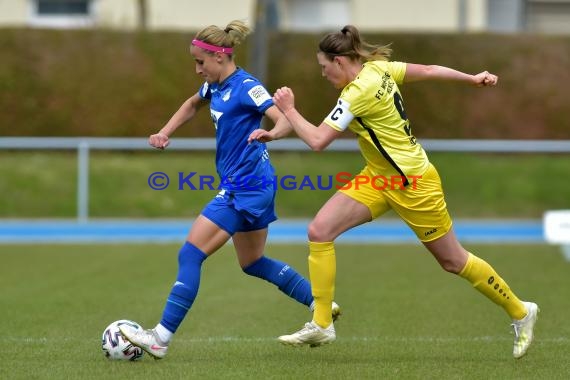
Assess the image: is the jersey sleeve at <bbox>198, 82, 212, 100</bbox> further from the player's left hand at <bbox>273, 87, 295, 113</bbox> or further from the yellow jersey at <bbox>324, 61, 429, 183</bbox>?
the yellow jersey at <bbox>324, 61, 429, 183</bbox>

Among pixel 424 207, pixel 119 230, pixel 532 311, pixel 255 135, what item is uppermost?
pixel 255 135

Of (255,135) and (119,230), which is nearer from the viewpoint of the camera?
(255,135)

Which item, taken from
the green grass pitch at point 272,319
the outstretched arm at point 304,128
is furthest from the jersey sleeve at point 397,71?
the green grass pitch at point 272,319

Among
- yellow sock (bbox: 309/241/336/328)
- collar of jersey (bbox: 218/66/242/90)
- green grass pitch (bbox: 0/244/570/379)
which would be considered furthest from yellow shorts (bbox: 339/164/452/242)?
collar of jersey (bbox: 218/66/242/90)

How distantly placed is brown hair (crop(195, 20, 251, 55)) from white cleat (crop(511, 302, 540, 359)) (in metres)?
2.41

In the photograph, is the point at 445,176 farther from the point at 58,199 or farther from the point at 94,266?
the point at 94,266

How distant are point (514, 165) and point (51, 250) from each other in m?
8.69

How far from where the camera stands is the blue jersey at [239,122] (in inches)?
262

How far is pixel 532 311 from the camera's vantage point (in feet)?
22.2

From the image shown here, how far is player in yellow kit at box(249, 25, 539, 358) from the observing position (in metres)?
6.47

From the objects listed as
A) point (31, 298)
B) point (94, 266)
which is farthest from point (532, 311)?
point (94, 266)

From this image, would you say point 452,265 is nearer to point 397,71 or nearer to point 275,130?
point 397,71

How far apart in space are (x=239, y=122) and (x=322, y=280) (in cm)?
107

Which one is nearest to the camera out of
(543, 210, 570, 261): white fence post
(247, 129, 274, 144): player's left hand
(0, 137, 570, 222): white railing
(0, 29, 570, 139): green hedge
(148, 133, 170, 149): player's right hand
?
(247, 129, 274, 144): player's left hand
